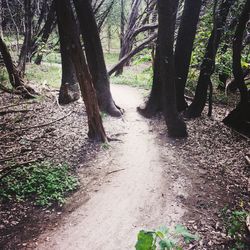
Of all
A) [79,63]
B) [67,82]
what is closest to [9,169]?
[79,63]

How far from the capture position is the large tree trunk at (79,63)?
21.2 ft

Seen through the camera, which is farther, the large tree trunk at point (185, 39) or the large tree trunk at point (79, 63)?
the large tree trunk at point (185, 39)

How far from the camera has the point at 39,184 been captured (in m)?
5.98

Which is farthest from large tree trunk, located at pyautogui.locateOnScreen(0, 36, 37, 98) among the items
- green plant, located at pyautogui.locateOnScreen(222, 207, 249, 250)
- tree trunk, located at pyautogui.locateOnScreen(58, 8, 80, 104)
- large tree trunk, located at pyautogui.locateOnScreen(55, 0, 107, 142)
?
green plant, located at pyautogui.locateOnScreen(222, 207, 249, 250)

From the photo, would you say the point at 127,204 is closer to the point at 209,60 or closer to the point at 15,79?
the point at 209,60

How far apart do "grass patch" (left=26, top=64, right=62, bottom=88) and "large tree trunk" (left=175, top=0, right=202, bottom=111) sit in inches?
280

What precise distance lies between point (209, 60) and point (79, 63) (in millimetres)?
4528

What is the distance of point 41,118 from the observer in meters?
9.94

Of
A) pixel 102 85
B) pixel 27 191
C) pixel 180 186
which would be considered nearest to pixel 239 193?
pixel 180 186

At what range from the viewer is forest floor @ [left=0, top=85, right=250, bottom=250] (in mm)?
4824

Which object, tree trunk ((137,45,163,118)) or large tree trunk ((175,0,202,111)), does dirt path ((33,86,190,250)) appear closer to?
tree trunk ((137,45,163,118))

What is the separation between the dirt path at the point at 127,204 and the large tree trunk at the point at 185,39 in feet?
9.57

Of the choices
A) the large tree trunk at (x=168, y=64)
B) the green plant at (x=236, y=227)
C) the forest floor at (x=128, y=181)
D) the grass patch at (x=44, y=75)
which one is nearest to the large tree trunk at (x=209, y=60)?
the forest floor at (x=128, y=181)

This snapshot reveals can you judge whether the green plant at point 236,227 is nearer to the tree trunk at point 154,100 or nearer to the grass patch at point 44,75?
the tree trunk at point 154,100
